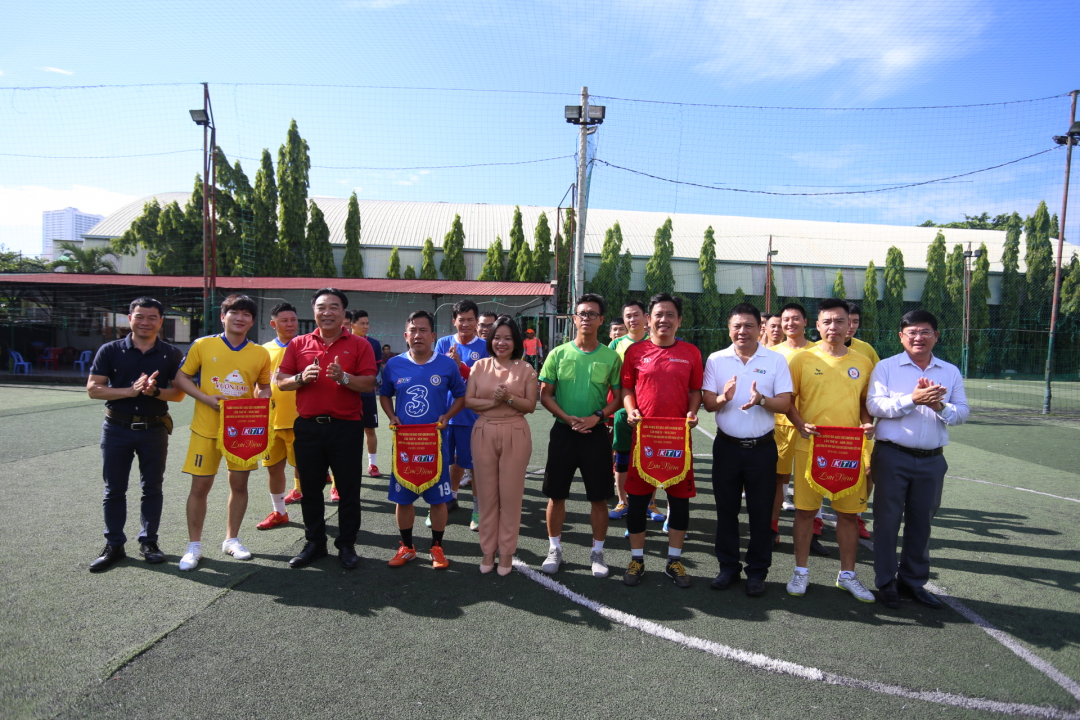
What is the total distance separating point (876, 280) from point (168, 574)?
32.9 meters

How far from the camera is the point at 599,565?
4289mm

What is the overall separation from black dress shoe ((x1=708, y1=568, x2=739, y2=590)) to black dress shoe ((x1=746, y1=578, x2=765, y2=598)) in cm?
14

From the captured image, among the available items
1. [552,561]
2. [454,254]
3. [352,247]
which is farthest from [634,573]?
[352,247]

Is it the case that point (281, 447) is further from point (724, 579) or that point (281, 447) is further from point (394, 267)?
point (394, 267)

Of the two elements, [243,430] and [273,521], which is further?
[273,521]

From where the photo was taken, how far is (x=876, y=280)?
29719 mm

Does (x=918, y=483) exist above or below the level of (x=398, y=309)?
below

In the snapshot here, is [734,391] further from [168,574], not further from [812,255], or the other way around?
[812,255]

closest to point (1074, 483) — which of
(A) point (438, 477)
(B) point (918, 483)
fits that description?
(B) point (918, 483)

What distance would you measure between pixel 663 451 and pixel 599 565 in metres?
1.00

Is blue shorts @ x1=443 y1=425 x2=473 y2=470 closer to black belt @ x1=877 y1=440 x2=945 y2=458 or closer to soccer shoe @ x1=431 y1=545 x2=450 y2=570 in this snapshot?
soccer shoe @ x1=431 y1=545 x2=450 y2=570

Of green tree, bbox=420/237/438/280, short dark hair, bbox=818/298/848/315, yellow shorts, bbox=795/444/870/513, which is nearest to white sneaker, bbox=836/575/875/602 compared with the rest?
yellow shorts, bbox=795/444/870/513

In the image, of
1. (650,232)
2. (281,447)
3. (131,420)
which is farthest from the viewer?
(650,232)

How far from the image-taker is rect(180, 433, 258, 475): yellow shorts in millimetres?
4285
